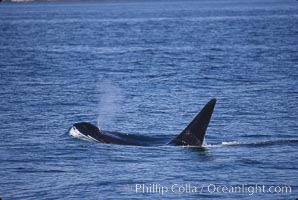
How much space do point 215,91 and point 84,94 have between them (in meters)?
7.11

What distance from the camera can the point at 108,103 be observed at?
39375 millimetres

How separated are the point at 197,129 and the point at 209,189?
18.7 ft

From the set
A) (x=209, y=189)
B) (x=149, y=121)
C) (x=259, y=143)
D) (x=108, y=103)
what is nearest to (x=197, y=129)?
(x=259, y=143)

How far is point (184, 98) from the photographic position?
132 ft

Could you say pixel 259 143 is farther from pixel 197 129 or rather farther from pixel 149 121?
pixel 149 121

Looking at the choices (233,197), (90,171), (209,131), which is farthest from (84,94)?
(233,197)

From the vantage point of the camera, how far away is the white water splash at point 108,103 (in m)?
34.0

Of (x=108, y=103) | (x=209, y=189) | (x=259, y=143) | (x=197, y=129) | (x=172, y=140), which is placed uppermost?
(x=108, y=103)

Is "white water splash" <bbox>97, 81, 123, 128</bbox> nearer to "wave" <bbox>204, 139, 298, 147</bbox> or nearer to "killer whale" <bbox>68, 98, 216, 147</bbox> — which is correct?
"killer whale" <bbox>68, 98, 216, 147</bbox>

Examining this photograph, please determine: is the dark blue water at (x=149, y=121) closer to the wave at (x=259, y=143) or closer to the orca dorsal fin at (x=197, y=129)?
the wave at (x=259, y=143)

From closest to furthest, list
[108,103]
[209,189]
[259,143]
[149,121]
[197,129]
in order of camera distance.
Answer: [209,189] < [197,129] < [259,143] < [149,121] < [108,103]

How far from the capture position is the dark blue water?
22.6 meters

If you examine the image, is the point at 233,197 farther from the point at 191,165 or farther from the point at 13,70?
the point at 13,70

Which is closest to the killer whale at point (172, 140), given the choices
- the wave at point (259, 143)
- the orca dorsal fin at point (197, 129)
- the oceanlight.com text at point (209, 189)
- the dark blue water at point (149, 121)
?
the orca dorsal fin at point (197, 129)
